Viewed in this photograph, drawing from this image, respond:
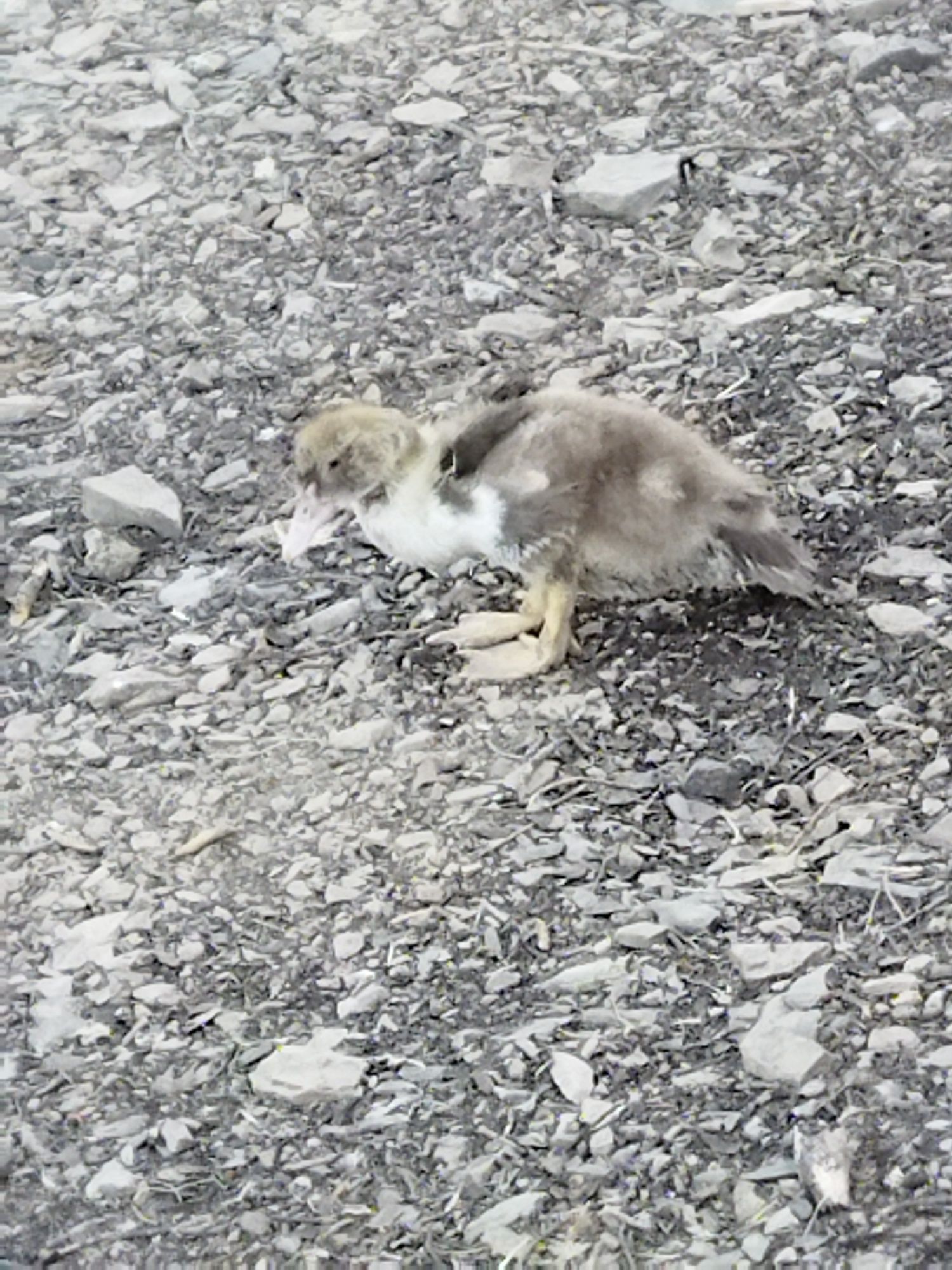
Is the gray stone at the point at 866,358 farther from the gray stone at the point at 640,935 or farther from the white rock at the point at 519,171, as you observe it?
the gray stone at the point at 640,935

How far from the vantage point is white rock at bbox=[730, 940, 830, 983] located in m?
3.78

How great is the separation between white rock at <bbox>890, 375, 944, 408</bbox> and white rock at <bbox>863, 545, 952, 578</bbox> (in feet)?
1.73

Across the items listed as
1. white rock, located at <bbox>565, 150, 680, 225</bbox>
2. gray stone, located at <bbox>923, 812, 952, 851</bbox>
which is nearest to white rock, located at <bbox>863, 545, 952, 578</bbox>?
gray stone, located at <bbox>923, 812, 952, 851</bbox>

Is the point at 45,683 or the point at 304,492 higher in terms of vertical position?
the point at 304,492

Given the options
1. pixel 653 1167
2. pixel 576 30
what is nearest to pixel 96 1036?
pixel 653 1167

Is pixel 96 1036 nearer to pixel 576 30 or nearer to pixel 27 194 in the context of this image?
pixel 27 194

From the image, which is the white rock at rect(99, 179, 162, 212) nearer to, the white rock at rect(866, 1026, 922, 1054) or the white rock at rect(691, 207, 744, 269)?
the white rock at rect(691, 207, 744, 269)

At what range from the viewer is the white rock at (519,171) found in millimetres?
6082

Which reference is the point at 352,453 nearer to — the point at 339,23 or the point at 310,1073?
the point at 310,1073

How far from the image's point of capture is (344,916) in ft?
13.4

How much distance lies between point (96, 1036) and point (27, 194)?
11.1 ft

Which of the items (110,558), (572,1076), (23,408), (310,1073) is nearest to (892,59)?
(23,408)

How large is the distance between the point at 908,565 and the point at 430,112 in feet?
8.24

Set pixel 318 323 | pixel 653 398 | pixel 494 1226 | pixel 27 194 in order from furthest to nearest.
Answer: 1. pixel 27 194
2. pixel 318 323
3. pixel 653 398
4. pixel 494 1226
